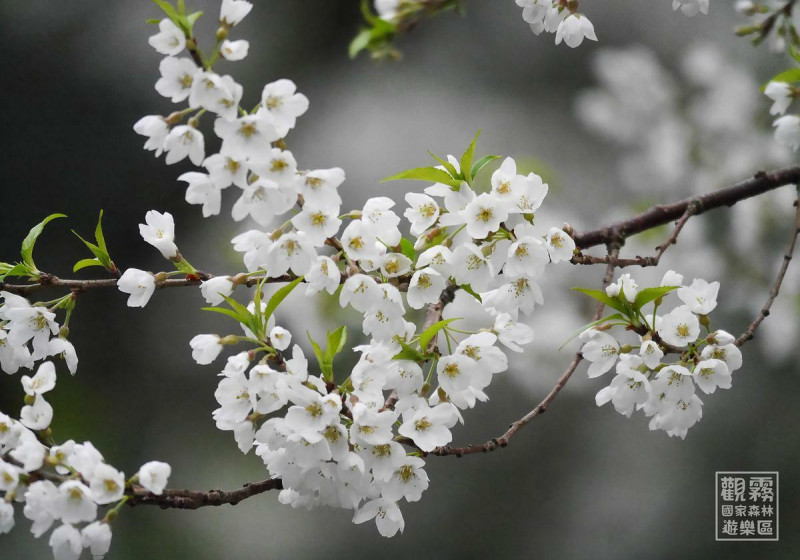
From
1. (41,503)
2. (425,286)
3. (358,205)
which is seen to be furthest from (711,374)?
(358,205)

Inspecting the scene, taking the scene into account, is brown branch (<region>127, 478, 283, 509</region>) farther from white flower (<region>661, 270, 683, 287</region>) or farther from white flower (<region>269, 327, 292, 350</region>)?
white flower (<region>661, 270, 683, 287</region>)

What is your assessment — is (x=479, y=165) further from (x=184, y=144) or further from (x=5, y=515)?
(x=5, y=515)

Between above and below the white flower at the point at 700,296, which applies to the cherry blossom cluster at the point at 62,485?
below

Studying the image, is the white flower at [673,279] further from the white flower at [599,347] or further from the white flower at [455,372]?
the white flower at [455,372]

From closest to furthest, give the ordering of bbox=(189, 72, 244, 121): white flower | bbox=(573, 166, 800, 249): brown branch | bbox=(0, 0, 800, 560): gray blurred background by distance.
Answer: bbox=(189, 72, 244, 121): white flower, bbox=(573, 166, 800, 249): brown branch, bbox=(0, 0, 800, 560): gray blurred background

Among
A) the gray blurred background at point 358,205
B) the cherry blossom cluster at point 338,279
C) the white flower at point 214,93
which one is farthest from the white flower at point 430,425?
the gray blurred background at point 358,205

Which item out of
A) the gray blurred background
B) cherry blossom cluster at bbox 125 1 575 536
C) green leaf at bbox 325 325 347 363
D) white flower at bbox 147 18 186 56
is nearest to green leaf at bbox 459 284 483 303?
cherry blossom cluster at bbox 125 1 575 536
